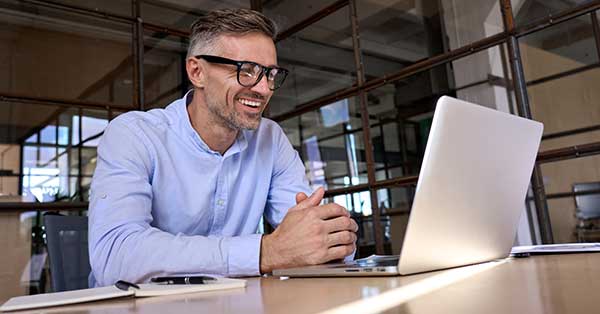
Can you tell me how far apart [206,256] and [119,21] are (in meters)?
2.39

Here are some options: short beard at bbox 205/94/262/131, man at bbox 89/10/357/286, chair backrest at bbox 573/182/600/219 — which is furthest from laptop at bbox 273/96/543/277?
chair backrest at bbox 573/182/600/219

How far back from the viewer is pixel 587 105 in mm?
1728

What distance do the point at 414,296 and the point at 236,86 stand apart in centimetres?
89

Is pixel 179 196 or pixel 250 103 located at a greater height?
pixel 250 103

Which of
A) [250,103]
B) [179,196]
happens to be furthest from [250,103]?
[179,196]

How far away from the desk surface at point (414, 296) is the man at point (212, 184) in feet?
0.58

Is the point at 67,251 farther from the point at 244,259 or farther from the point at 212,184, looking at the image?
the point at 244,259

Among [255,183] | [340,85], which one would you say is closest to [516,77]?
[340,85]

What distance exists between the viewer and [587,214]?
179cm

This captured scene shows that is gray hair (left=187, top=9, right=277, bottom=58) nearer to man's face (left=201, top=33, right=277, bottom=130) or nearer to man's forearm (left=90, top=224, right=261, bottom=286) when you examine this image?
man's face (left=201, top=33, right=277, bottom=130)

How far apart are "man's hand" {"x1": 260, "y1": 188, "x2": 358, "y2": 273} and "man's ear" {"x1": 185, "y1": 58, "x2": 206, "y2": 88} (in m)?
0.60

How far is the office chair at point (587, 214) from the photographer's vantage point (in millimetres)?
1759

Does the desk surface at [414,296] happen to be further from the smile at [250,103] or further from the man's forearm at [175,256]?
the smile at [250,103]

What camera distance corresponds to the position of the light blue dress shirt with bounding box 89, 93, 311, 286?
2.53ft
